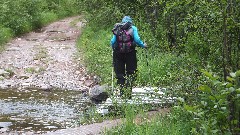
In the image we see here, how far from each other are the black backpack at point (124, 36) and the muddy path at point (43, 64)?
376 centimetres

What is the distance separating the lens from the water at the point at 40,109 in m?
8.38

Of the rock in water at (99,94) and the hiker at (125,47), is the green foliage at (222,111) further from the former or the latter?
the rock in water at (99,94)

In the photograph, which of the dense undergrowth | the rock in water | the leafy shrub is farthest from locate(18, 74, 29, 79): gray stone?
the leafy shrub

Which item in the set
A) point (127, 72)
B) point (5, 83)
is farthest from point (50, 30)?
point (127, 72)

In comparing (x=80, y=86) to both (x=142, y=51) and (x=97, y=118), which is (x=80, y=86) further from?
(x=97, y=118)

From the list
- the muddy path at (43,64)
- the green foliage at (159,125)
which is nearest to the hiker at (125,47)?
the green foliage at (159,125)

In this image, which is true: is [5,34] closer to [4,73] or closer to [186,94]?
[4,73]

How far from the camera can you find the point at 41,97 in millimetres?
11234

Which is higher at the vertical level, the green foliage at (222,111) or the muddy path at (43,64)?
the muddy path at (43,64)

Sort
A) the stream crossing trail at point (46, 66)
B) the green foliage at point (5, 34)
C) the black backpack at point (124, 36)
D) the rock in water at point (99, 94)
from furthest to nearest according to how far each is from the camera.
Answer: the green foliage at point (5, 34) < the stream crossing trail at point (46, 66) < the rock in water at point (99, 94) < the black backpack at point (124, 36)

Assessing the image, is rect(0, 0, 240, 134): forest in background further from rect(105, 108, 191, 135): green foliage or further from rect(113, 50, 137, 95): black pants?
rect(113, 50, 137, 95): black pants

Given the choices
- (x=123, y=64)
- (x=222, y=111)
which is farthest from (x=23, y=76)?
(x=222, y=111)

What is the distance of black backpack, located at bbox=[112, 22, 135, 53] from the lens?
8.76 metres

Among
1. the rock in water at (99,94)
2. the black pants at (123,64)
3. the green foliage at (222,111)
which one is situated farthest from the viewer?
the rock in water at (99,94)
